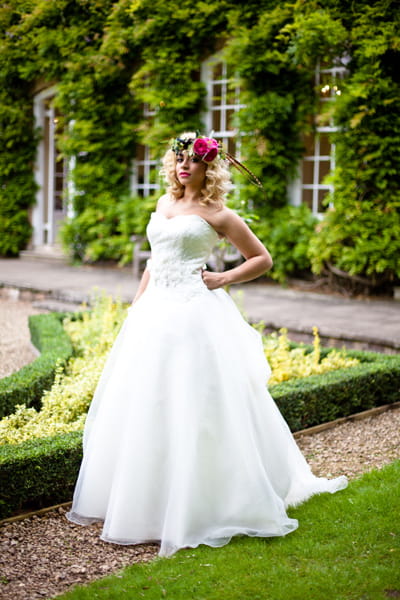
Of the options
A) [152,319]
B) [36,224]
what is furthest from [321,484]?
[36,224]

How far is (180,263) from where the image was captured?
306cm

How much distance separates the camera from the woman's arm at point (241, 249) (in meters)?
3.08

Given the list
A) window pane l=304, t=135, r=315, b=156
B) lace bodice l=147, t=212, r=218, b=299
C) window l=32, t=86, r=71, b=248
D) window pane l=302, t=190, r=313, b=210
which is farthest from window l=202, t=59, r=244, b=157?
lace bodice l=147, t=212, r=218, b=299

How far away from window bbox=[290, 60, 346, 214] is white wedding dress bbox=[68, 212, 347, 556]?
6.75m

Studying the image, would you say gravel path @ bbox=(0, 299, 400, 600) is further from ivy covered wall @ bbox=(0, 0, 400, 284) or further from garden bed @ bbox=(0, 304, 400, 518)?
ivy covered wall @ bbox=(0, 0, 400, 284)

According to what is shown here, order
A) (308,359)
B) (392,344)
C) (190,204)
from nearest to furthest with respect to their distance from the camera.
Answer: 1. (190,204)
2. (308,359)
3. (392,344)

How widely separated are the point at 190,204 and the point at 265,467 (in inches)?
47.7

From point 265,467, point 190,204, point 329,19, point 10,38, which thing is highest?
point 10,38

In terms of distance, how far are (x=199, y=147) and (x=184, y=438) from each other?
124 cm

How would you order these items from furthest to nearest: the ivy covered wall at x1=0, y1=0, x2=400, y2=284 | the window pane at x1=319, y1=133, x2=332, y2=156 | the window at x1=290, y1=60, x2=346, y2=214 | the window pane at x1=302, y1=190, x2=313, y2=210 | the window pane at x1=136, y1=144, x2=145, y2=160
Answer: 1. the window pane at x1=136, y1=144, x2=145, y2=160
2. the window pane at x1=319, y1=133, x2=332, y2=156
3. the window pane at x1=302, y1=190, x2=313, y2=210
4. the window at x1=290, y1=60, x2=346, y2=214
5. the ivy covered wall at x1=0, y1=0, x2=400, y2=284

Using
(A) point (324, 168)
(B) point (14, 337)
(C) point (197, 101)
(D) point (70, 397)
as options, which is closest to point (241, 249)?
(D) point (70, 397)

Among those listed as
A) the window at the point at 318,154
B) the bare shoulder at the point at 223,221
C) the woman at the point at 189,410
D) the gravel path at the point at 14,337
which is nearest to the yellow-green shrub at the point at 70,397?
the gravel path at the point at 14,337

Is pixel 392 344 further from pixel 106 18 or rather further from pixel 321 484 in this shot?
pixel 106 18

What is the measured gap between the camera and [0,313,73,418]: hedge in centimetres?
445
